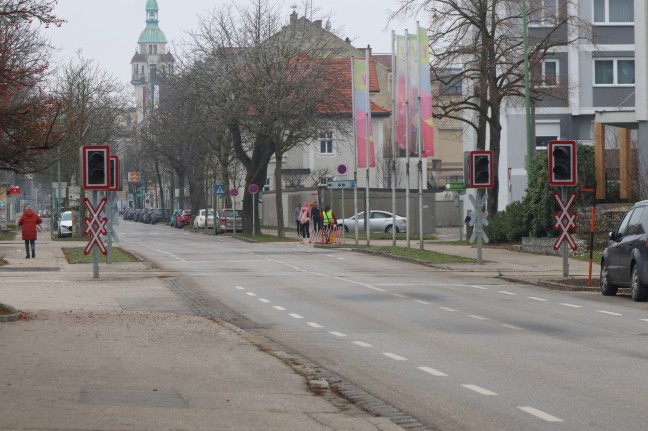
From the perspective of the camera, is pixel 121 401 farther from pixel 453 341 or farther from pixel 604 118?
pixel 604 118

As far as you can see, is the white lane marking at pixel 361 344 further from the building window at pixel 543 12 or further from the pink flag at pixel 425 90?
the building window at pixel 543 12

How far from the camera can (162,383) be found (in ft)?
36.6

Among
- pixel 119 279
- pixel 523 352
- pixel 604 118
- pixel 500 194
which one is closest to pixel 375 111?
pixel 500 194

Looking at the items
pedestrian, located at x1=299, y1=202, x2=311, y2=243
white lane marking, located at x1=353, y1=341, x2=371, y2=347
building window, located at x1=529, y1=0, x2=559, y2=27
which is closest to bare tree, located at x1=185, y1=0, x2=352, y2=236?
pedestrian, located at x1=299, y1=202, x2=311, y2=243

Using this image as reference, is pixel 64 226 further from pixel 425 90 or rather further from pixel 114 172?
pixel 114 172

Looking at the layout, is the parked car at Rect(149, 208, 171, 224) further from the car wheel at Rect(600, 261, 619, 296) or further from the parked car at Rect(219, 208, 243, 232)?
the car wheel at Rect(600, 261, 619, 296)

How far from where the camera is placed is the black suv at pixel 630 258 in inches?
882

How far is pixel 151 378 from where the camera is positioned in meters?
11.5

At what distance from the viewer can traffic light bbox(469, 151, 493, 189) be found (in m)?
34.2

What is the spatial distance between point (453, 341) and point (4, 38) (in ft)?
31.9

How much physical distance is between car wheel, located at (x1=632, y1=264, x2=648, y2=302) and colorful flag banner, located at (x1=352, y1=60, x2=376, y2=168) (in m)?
25.9

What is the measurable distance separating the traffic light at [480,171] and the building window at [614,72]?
35.1 metres

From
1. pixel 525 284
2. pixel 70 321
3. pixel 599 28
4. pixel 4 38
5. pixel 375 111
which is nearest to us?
pixel 70 321

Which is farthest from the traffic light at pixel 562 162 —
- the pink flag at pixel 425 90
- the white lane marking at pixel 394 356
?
the white lane marking at pixel 394 356
